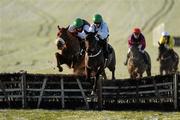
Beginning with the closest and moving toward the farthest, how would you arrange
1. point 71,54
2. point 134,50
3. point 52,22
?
point 71,54, point 134,50, point 52,22

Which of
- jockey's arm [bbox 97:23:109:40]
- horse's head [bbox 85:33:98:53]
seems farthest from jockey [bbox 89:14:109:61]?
horse's head [bbox 85:33:98:53]

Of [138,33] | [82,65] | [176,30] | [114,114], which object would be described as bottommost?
[114,114]

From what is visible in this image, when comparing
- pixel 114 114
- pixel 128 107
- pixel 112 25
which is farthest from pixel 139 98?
pixel 112 25

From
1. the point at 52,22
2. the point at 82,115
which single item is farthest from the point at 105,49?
the point at 52,22

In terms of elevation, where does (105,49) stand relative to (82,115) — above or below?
above

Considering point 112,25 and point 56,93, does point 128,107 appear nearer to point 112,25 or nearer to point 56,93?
point 56,93

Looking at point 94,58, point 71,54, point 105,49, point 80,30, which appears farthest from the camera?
point 80,30

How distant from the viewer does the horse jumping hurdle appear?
1855 cm

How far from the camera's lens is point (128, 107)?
60.6 feet

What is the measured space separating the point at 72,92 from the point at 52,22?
118ft

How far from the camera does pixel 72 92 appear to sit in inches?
736

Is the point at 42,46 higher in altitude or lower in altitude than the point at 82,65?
higher

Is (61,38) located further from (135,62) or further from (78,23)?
(135,62)

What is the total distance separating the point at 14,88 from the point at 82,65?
2875mm
